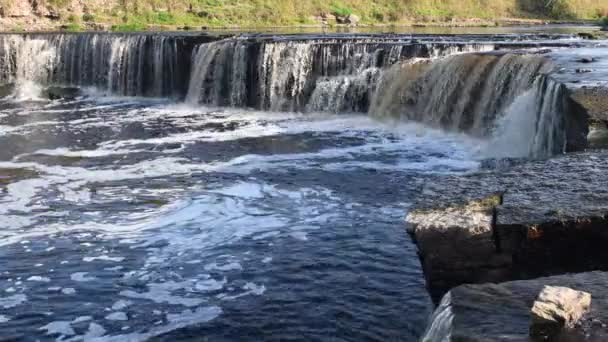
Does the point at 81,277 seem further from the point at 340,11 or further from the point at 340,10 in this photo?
the point at 340,10

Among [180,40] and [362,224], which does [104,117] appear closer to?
[180,40]

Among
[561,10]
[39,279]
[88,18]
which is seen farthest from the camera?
[561,10]

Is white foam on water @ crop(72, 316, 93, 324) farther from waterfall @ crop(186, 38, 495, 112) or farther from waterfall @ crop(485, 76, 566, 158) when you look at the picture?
waterfall @ crop(186, 38, 495, 112)

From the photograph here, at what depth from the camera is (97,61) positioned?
2639cm

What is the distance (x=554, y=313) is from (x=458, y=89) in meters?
13.3

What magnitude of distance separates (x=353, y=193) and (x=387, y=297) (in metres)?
4.30

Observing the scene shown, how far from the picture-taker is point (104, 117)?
2083cm

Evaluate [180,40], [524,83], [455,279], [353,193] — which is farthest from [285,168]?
[180,40]

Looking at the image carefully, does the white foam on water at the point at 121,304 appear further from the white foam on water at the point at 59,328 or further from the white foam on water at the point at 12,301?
the white foam on water at the point at 12,301

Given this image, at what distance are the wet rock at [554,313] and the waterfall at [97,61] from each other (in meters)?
22.1

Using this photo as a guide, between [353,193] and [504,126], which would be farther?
[504,126]

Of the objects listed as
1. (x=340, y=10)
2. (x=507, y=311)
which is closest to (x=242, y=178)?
(x=507, y=311)

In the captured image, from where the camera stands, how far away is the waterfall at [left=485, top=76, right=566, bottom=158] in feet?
34.1

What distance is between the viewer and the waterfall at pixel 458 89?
1471 centimetres
